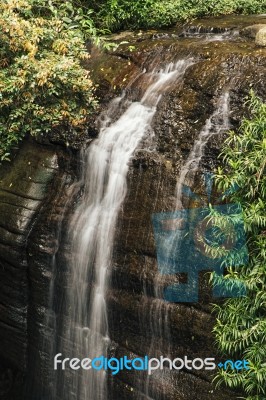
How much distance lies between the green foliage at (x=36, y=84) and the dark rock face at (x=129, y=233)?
26 centimetres

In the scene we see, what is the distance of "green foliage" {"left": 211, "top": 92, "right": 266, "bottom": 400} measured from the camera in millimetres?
5129

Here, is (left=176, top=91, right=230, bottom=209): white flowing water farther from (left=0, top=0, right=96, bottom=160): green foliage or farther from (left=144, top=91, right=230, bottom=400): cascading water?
(left=0, top=0, right=96, bottom=160): green foliage

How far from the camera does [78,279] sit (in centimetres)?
638

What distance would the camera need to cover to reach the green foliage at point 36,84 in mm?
7301

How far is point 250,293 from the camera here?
5246 mm

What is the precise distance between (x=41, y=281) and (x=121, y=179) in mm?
1565

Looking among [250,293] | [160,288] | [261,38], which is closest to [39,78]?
[261,38]

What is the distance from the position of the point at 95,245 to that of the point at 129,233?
1.51ft

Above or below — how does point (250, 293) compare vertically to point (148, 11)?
below

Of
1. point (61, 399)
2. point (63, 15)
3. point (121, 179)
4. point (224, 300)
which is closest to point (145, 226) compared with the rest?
point (121, 179)

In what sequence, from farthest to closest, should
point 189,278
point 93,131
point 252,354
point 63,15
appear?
point 63,15 < point 93,131 < point 189,278 < point 252,354

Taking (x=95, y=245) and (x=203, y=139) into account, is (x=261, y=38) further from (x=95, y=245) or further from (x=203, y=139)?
(x=95, y=245)

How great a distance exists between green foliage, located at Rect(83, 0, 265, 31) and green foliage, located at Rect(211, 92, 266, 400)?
450 centimetres

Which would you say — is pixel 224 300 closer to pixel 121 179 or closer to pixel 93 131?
pixel 121 179
